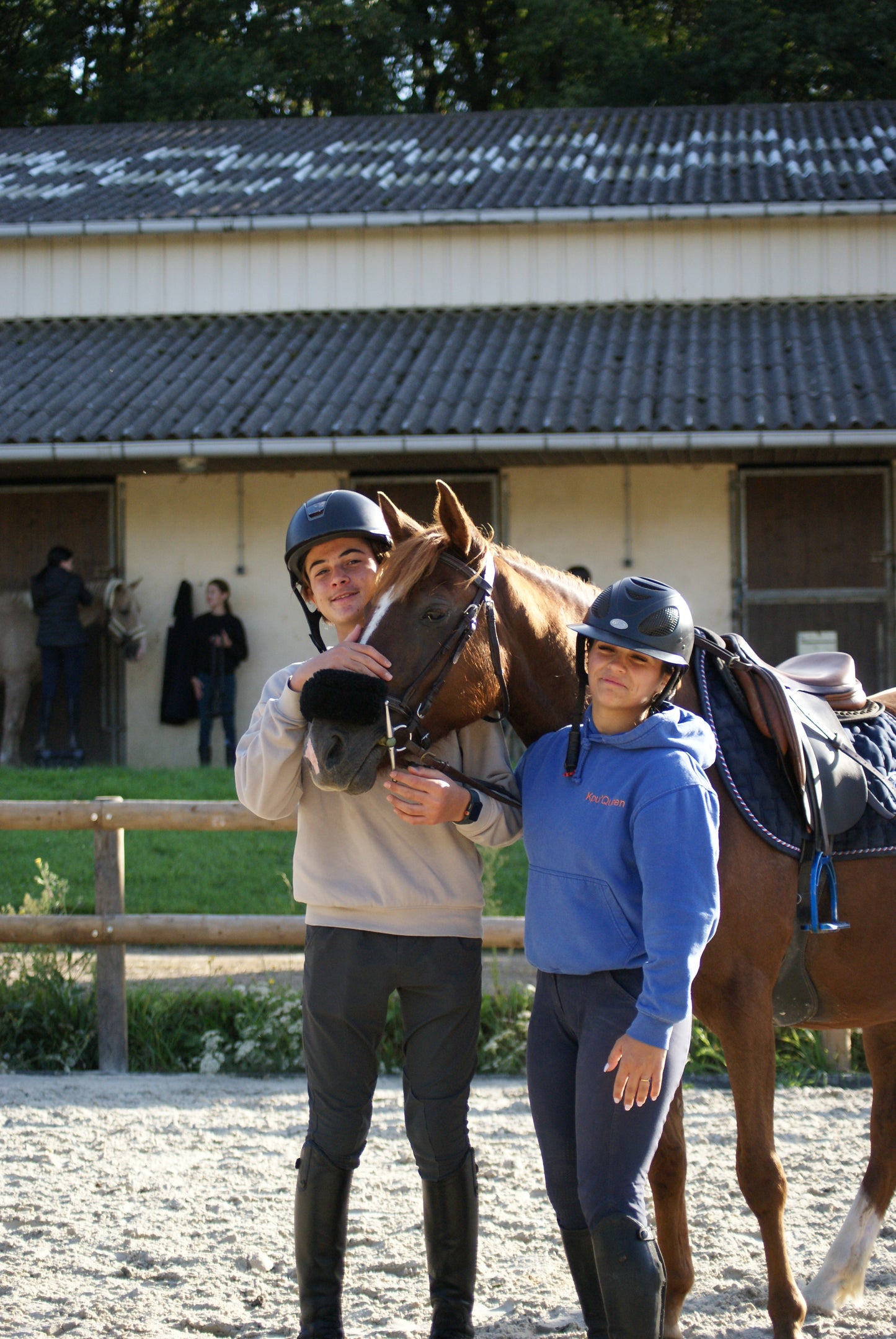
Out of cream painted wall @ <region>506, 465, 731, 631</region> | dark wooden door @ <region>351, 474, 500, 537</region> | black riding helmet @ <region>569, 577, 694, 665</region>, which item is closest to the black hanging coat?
dark wooden door @ <region>351, 474, 500, 537</region>

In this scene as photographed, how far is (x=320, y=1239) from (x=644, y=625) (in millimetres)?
1508

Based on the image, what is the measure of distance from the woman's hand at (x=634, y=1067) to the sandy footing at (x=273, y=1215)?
114 centimetres

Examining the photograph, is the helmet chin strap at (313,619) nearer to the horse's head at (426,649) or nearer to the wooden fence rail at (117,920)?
the horse's head at (426,649)

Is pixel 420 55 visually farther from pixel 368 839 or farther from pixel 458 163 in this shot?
pixel 368 839

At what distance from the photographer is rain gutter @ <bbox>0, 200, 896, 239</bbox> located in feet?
38.5

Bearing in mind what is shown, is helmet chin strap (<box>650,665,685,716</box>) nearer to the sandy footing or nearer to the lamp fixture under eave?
the sandy footing

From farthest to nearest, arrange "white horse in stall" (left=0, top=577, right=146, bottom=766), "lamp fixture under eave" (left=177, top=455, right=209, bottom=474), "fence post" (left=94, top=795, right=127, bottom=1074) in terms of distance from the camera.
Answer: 1. "white horse in stall" (left=0, top=577, right=146, bottom=766)
2. "lamp fixture under eave" (left=177, top=455, right=209, bottom=474)
3. "fence post" (left=94, top=795, right=127, bottom=1074)

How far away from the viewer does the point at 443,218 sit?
12023 mm

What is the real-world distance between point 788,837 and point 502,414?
7.75 meters

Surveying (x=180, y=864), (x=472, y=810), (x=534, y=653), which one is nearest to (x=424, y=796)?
(x=472, y=810)

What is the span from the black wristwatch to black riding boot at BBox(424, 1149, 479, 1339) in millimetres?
754

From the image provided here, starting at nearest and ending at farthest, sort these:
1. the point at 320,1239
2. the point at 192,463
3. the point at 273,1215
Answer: the point at 320,1239 → the point at 273,1215 → the point at 192,463

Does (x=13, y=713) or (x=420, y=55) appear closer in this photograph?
(x=13, y=713)

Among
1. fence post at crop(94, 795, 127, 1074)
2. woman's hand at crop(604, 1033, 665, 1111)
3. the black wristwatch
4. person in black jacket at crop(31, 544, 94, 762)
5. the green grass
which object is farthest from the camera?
person in black jacket at crop(31, 544, 94, 762)
